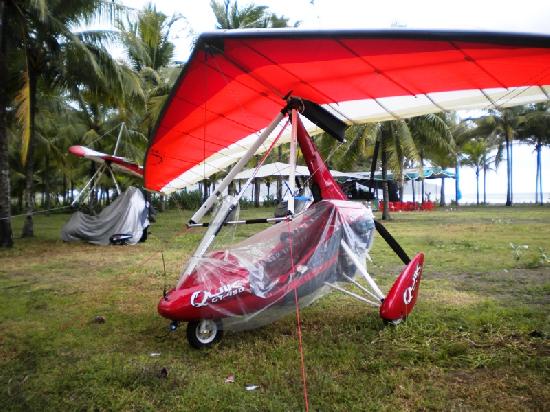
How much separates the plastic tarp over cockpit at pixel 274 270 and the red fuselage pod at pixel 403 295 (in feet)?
1.48

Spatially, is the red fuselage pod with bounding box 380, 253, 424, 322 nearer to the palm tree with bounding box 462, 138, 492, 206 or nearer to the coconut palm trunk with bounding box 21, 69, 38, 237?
the coconut palm trunk with bounding box 21, 69, 38, 237

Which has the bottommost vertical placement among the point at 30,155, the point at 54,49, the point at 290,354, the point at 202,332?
the point at 290,354

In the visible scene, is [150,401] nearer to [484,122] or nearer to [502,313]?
[502,313]

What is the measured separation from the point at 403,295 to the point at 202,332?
1929 mm

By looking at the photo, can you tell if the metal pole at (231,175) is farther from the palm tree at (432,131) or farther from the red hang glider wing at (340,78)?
the palm tree at (432,131)

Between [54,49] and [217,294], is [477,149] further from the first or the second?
[217,294]

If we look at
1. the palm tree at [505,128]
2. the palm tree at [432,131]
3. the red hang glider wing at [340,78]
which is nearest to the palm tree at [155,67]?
the palm tree at [432,131]

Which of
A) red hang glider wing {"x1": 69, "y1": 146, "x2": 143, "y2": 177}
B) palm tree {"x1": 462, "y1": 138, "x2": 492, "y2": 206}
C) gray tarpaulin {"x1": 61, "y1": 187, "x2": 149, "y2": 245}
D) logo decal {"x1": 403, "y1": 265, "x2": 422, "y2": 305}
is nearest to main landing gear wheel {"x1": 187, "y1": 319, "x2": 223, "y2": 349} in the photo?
logo decal {"x1": 403, "y1": 265, "x2": 422, "y2": 305}

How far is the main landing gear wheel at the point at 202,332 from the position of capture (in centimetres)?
377

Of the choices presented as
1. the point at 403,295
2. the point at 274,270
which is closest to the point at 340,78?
the point at 274,270

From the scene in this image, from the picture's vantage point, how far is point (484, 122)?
125 ft

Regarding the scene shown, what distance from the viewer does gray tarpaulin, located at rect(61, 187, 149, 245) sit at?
39.7 feet

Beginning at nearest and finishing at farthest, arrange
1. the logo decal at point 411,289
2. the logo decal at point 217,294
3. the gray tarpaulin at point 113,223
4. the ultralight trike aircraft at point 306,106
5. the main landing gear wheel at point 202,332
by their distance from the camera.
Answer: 1. the ultralight trike aircraft at point 306,106
2. the logo decal at point 217,294
3. the main landing gear wheel at point 202,332
4. the logo decal at point 411,289
5. the gray tarpaulin at point 113,223

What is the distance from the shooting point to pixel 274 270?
155 inches
